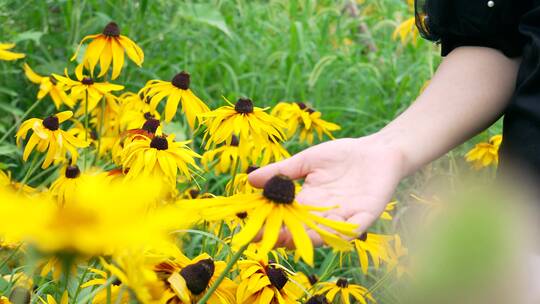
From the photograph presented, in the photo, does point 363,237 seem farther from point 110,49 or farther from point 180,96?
point 110,49

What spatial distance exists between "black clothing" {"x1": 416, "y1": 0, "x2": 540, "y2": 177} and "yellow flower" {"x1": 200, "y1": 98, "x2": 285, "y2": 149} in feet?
0.95

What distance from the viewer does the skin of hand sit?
30.7 inches

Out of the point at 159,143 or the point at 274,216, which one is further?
the point at 159,143

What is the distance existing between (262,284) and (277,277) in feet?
0.11

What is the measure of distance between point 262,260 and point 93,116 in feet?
3.31

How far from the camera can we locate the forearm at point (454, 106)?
3.05 ft

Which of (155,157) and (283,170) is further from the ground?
(283,170)

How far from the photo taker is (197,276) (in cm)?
73

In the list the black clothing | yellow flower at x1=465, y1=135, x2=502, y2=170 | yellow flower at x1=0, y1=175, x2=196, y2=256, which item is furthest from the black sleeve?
yellow flower at x1=0, y1=175, x2=196, y2=256

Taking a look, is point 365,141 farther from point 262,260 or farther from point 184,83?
point 184,83

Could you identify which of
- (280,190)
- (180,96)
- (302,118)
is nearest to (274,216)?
(280,190)

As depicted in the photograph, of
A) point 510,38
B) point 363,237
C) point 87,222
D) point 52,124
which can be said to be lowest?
point 363,237

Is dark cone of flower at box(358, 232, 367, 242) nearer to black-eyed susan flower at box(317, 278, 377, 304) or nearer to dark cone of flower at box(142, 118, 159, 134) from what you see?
black-eyed susan flower at box(317, 278, 377, 304)

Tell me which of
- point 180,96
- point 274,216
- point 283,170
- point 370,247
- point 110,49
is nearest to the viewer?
point 274,216
